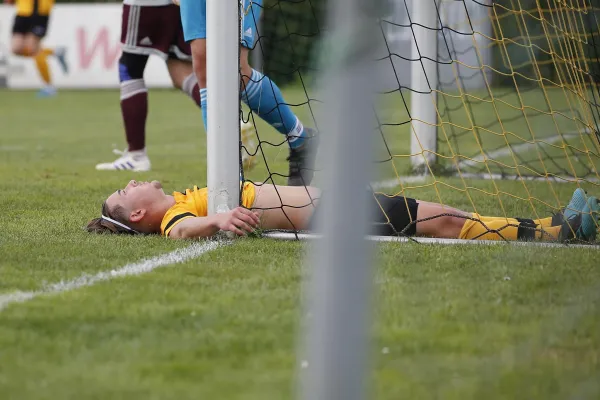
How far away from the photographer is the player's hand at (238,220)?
12.2ft

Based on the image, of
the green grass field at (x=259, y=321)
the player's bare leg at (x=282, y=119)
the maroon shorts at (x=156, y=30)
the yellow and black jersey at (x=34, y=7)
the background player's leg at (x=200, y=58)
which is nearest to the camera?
the green grass field at (x=259, y=321)

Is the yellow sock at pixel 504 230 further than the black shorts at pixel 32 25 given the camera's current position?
No

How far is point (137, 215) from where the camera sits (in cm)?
391

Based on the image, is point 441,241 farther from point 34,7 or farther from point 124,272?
point 34,7

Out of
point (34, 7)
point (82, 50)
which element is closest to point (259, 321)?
point (34, 7)

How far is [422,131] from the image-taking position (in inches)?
246

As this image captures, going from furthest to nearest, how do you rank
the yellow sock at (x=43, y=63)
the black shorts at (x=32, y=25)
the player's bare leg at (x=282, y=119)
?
the yellow sock at (x=43, y=63) → the black shorts at (x=32, y=25) → the player's bare leg at (x=282, y=119)

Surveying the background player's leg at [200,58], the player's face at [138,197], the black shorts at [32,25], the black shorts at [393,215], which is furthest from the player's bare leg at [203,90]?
the black shorts at [32,25]

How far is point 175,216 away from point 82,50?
1572 centimetres

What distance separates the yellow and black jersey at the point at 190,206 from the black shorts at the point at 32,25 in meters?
11.2

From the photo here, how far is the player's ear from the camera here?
390 centimetres

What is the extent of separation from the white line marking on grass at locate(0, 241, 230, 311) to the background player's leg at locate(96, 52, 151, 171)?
2.95m

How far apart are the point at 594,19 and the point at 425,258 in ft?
9.03

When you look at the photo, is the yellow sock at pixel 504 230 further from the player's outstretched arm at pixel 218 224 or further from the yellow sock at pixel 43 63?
the yellow sock at pixel 43 63
